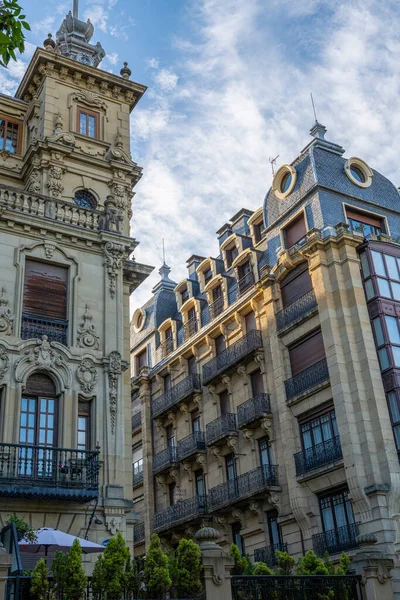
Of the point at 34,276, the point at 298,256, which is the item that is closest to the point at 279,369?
the point at 298,256

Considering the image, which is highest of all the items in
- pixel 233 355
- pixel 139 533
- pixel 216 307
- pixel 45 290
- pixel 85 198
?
pixel 216 307

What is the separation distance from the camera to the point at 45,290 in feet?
69.1

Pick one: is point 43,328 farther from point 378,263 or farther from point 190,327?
point 190,327

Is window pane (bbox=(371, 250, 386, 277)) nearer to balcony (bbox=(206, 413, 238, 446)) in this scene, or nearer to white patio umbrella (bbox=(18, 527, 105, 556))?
balcony (bbox=(206, 413, 238, 446))

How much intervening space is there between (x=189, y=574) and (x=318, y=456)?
1471 centimetres

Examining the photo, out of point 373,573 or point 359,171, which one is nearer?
point 373,573

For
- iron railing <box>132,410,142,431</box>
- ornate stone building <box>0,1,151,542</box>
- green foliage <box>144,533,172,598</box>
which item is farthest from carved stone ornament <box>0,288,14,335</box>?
iron railing <box>132,410,142,431</box>

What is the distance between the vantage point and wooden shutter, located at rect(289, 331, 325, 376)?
28273mm

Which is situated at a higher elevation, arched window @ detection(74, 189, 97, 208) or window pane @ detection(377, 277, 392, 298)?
arched window @ detection(74, 189, 97, 208)

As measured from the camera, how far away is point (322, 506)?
87.5 feet

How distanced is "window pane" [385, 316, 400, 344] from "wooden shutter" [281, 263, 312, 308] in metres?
3.68

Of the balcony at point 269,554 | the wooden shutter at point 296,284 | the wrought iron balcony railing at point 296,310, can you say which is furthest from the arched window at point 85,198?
the balcony at point 269,554

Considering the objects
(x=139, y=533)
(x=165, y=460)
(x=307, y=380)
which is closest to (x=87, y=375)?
(x=307, y=380)

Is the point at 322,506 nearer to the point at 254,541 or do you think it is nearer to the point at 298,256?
the point at 254,541
